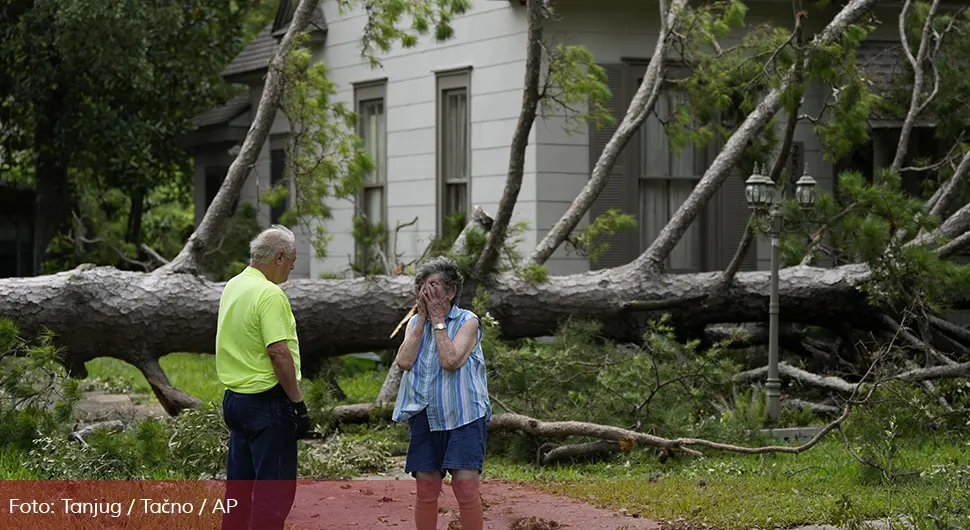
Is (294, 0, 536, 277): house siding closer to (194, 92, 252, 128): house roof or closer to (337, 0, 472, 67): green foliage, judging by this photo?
(337, 0, 472, 67): green foliage

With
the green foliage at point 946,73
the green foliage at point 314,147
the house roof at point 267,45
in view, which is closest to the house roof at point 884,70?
the green foliage at point 946,73

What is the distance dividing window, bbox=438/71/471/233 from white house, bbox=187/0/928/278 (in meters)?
0.01

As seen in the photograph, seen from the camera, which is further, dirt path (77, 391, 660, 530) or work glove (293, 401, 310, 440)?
dirt path (77, 391, 660, 530)

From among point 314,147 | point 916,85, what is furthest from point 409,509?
point 916,85

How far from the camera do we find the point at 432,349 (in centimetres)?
634

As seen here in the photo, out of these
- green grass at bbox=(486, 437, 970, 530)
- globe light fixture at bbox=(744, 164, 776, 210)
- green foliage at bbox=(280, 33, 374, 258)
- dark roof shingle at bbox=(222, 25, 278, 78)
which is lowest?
green grass at bbox=(486, 437, 970, 530)

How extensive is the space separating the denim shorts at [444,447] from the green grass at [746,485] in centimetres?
163

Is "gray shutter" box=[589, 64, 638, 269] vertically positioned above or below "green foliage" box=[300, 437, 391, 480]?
above

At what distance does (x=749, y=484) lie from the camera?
27.2 ft

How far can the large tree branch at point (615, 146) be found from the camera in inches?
472

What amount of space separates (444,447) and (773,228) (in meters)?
5.13

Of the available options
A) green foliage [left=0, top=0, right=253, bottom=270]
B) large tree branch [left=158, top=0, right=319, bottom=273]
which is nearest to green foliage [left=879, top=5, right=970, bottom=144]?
large tree branch [left=158, top=0, right=319, bottom=273]

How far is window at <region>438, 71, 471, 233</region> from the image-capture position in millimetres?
15547

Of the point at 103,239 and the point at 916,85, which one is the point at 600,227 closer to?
the point at 916,85
